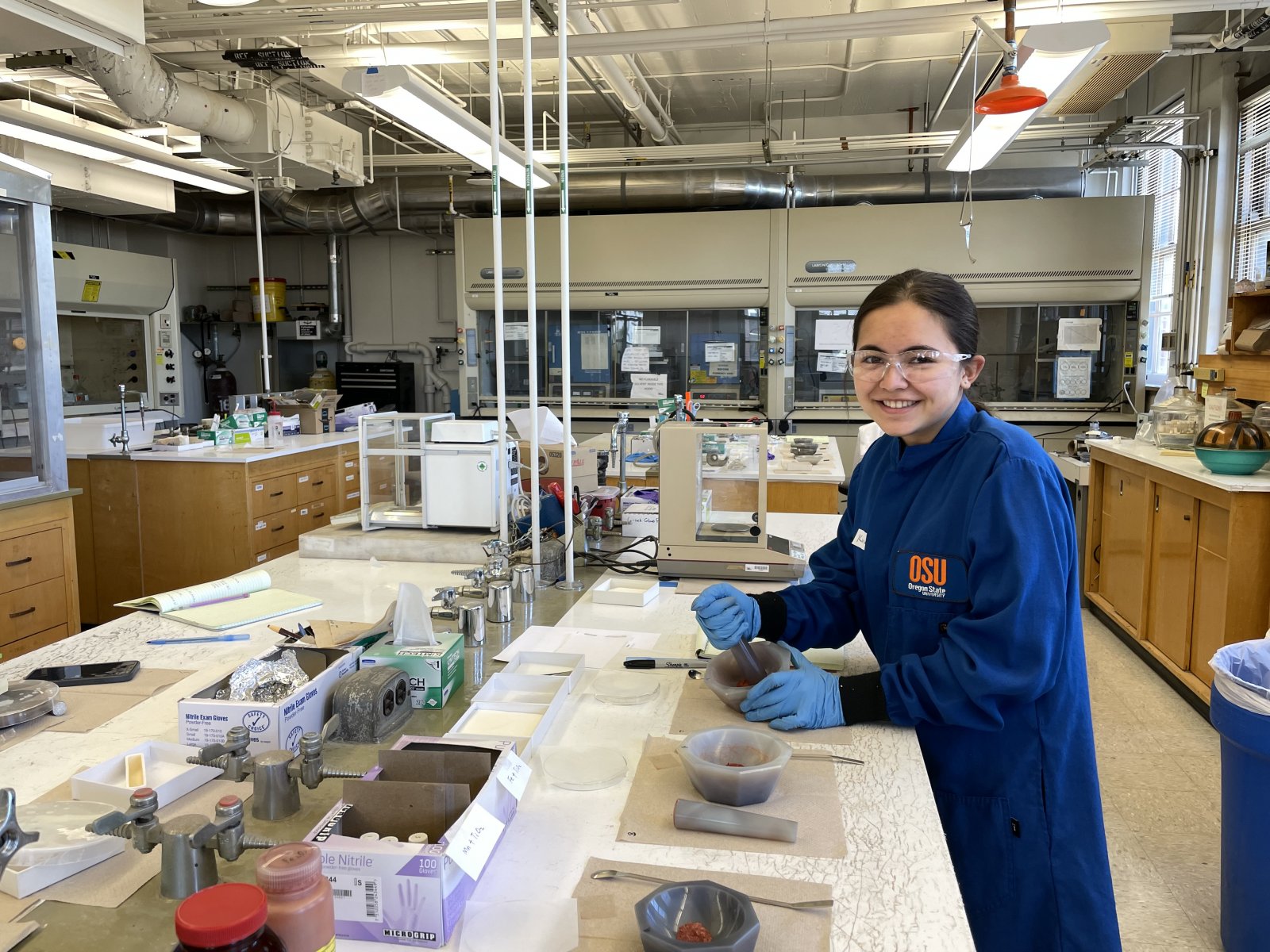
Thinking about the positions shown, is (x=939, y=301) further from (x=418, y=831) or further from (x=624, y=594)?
(x=418, y=831)

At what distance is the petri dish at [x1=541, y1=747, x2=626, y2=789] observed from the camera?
123 centimetres

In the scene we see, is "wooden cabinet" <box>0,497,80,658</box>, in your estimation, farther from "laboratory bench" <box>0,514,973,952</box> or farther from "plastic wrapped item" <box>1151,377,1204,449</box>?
"plastic wrapped item" <box>1151,377,1204,449</box>

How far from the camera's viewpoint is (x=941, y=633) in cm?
142

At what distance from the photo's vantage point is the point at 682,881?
39.2 inches

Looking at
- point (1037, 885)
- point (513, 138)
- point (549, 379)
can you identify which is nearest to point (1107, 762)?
point (1037, 885)

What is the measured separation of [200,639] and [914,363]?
59.4 inches

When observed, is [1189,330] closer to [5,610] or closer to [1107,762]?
[1107,762]

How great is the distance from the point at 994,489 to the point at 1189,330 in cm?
536

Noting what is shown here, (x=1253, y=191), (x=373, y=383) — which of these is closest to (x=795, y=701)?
(x=1253, y=191)

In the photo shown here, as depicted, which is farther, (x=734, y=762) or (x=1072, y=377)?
(x=1072, y=377)

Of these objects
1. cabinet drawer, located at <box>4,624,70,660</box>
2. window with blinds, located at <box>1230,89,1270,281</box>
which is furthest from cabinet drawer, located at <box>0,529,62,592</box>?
window with blinds, located at <box>1230,89,1270,281</box>

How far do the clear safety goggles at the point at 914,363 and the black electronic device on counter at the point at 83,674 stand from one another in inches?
55.6

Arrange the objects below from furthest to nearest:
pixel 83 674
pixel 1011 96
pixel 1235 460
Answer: pixel 1235 460, pixel 1011 96, pixel 83 674

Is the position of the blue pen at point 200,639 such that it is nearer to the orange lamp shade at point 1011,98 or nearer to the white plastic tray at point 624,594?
the white plastic tray at point 624,594
